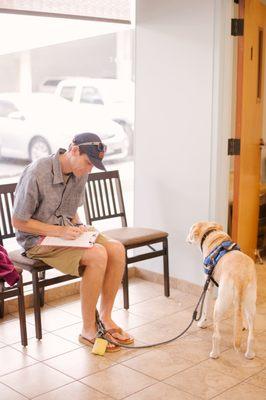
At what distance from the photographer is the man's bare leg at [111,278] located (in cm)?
289

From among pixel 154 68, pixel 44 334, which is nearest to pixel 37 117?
pixel 154 68

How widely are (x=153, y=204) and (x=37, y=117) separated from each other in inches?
68.2

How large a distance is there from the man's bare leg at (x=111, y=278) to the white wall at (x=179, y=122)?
752 millimetres

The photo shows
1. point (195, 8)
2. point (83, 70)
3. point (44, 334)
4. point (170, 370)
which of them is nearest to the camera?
point (170, 370)

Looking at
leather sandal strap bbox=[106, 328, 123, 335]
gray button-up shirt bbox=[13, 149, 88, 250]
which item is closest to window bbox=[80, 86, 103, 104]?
gray button-up shirt bbox=[13, 149, 88, 250]

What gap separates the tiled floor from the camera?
7.73 ft

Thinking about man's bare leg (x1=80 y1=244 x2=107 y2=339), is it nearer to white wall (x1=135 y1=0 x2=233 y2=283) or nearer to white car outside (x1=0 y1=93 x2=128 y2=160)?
white wall (x1=135 y1=0 x2=233 y2=283)

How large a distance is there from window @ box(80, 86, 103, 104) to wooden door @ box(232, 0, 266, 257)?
188cm

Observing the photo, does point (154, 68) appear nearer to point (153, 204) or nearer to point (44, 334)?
point (153, 204)

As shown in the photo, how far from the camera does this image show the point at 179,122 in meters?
3.51

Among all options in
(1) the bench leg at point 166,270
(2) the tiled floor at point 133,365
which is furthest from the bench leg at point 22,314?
(1) the bench leg at point 166,270

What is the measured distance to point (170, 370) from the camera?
2.56 meters

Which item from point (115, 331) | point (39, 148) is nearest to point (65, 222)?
point (115, 331)

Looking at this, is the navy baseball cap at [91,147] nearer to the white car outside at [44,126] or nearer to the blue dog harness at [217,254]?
the blue dog harness at [217,254]
